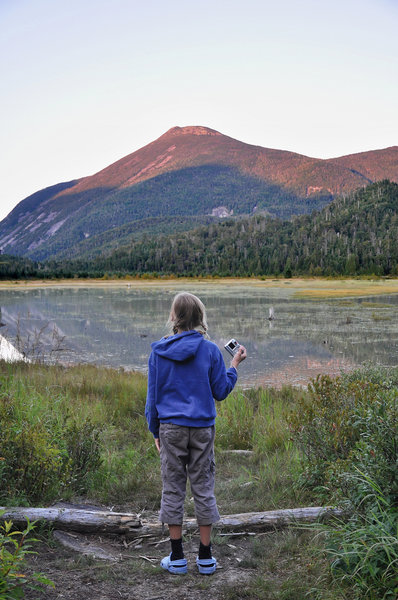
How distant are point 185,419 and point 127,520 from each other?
1.09 m

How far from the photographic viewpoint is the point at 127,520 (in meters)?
4.01

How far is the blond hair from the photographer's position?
369 centimetres

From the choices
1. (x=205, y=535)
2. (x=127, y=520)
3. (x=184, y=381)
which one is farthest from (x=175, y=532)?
(x=184, y=381)

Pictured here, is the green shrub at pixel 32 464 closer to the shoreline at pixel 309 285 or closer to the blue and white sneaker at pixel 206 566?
the blue and white sneaker at pixel 206 566

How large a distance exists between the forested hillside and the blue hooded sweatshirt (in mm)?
105719

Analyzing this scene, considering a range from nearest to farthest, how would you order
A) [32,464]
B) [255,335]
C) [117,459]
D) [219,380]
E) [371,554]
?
[371,554]
[219,380]
[32,464]
[117,459]
[255,335]

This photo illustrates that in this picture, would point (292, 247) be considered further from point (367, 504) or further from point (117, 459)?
point (367, 504)

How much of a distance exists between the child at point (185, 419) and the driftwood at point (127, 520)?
0.50m

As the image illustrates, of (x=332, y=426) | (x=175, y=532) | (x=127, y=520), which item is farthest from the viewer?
(x=332, y=426)

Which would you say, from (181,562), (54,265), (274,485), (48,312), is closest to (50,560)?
(181,562)

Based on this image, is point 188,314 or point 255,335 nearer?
point 188,314

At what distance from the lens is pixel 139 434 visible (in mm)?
7199

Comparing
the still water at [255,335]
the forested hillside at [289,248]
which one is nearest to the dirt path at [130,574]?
the still water at [255,335]

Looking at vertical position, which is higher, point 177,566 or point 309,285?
point 177,566
